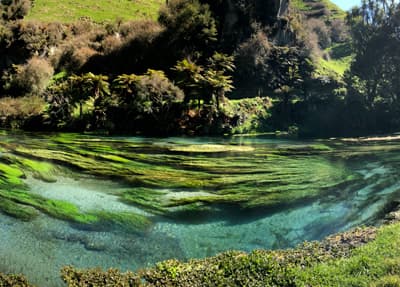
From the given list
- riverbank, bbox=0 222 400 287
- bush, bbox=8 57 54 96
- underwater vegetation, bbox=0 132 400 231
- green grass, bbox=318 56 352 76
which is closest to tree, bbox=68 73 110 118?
bush, bbox=8 57 54 96

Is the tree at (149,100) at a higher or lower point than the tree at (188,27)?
lower

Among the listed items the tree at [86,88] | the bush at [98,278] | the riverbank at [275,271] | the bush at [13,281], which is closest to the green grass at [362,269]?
the riverbank at [275,271]

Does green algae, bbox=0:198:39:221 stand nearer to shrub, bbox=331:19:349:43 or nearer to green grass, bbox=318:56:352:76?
green grass, bbox=318:56:352:76

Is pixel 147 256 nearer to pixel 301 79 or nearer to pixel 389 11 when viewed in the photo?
pixel 301 79

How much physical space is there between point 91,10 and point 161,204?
6727 cm

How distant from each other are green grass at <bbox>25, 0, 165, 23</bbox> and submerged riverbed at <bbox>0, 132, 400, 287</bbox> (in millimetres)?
49717

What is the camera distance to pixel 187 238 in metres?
12.2

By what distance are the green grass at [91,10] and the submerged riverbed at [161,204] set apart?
49.7 metres

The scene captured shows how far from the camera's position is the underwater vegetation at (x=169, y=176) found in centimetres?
1421

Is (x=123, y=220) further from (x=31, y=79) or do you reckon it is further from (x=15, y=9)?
(x=15, y=9)

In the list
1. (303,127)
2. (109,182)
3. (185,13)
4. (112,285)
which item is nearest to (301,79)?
(303,127)

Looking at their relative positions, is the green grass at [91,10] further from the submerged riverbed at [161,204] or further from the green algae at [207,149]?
the submerged riverbed at [161,204]

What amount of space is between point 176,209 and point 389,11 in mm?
55210

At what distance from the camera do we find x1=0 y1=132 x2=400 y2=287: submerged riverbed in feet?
36.8
